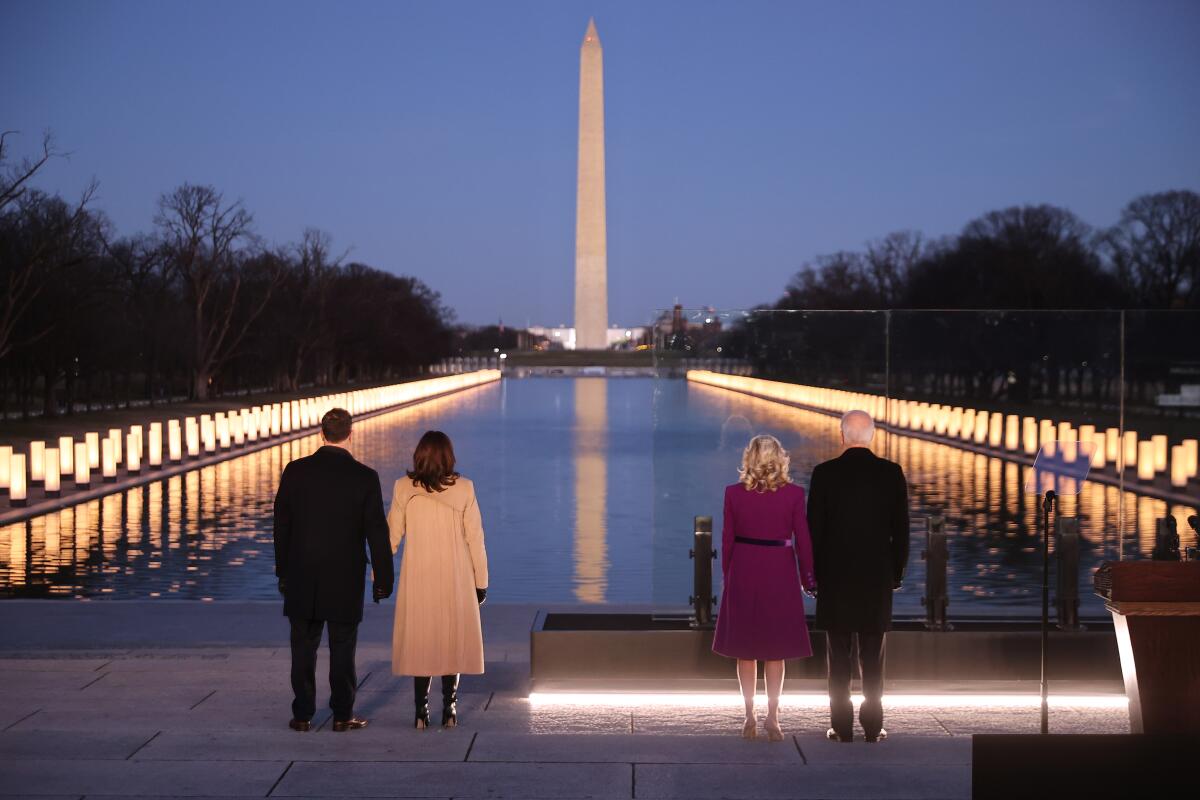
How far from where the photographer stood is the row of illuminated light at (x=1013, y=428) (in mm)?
10375

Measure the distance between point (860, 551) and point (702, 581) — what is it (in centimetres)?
172

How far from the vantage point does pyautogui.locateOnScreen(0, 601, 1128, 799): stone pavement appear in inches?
263

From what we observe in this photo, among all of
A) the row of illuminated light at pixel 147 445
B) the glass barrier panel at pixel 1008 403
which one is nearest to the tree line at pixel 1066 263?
the row of illuminated light at pixel 147 445

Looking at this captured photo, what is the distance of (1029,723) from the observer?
26.3 ft

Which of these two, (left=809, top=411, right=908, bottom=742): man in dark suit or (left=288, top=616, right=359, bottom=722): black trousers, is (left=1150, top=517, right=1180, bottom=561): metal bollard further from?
(left=288, top=616, right=359, bottom=722): black trousers

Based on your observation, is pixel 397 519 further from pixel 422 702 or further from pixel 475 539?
pixel 422 702

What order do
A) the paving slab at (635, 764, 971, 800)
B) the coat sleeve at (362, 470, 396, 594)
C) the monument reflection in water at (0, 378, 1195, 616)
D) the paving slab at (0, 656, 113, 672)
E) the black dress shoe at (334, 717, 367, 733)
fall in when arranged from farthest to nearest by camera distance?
1. the monument reflection in water at (0, 378, 1195, 616)
2. the paving slab at (0, 656, 113, 672)
3. the black dress shoe at (334, 717, 367, 733)
4. the coat sleeve at (362, 470, 396, 594)
5. the paving slab at (635, 764, 971, 800)

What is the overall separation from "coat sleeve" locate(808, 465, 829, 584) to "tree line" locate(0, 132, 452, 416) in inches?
1229

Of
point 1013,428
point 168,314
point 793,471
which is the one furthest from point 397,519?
point 168,314

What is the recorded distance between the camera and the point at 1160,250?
77438 millimetres

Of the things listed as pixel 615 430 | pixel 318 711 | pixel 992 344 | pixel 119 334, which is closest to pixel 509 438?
pixel 615 430

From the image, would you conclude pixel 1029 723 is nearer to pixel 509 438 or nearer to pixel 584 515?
pixel 584 515

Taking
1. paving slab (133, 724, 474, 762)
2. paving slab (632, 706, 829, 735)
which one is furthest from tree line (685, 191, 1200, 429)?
paving slab (133, 724, 474, 762)

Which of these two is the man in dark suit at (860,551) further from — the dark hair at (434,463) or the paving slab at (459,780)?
the dark hair at (434,463)
